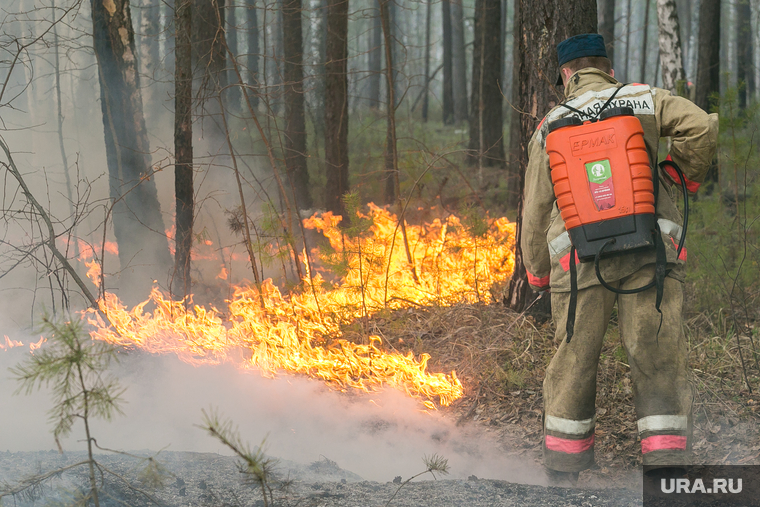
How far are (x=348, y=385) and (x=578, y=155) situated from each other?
2927 mm

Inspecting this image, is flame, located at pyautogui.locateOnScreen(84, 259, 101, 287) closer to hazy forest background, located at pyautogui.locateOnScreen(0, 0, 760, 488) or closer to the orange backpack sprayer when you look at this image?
hazy forest background, located at pyautogui.locateOnScreen(0, 0, 760, 488)

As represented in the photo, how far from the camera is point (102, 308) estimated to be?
5.92 metres

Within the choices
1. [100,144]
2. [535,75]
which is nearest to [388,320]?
Answer: [535,75]

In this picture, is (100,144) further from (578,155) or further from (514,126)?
(578,155)

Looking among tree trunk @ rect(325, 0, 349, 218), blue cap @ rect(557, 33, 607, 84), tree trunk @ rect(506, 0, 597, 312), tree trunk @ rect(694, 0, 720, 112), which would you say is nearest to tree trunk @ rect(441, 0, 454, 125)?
tree trunk @ rect(694, 0, 720, 112)

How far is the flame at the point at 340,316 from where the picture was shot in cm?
514

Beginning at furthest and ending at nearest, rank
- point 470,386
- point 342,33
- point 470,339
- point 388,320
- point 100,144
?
point 100,144
point 342,33
point 388,320
point 470,339
point 470,386

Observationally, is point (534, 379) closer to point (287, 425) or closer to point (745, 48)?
point (287, 425)

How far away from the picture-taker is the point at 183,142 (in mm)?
6422

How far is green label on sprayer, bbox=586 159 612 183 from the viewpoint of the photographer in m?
2.92

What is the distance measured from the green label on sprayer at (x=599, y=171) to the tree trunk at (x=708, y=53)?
886cm

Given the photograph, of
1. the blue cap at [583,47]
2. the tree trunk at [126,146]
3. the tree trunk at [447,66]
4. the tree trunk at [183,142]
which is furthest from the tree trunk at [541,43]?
the tree trunk at [447,66]

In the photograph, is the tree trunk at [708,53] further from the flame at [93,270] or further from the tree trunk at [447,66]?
the tree trunk at [447,66]

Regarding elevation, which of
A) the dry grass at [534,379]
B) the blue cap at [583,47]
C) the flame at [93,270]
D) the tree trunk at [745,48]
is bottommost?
the dry grass at [534,379]
